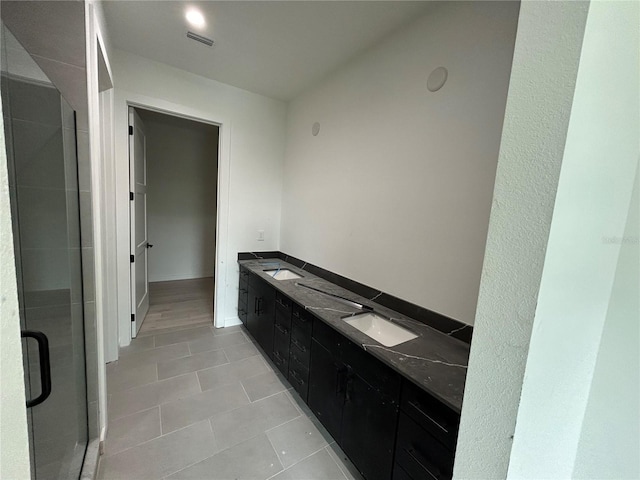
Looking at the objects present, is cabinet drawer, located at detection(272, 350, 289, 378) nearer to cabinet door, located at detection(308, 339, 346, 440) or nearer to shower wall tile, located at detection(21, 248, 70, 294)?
cabinet door, located at detection(308, 339, 346, 440)

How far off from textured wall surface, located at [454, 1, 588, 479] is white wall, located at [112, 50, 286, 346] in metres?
2.86

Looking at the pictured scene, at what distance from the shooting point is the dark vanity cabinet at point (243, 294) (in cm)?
297

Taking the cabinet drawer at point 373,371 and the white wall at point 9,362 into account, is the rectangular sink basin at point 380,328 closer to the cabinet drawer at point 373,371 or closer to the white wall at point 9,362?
the cabinet drawer at point 373,371

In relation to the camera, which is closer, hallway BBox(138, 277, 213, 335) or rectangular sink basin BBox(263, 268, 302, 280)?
rectangular sink basin BBox(263, 268, 302, 280)

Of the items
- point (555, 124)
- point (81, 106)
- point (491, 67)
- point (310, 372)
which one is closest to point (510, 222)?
point (555, 124)

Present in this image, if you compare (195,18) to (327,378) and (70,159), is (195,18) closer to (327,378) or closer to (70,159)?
(70,159)

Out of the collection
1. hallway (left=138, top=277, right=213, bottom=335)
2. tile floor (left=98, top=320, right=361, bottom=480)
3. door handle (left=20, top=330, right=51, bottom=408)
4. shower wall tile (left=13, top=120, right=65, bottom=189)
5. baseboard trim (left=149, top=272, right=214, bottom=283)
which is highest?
shower wall tile (left=13, top=120, right=65, bottom=189)

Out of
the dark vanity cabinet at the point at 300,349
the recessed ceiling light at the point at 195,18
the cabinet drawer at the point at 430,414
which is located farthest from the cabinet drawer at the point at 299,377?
the recessed ceiling light at the point at 195,18

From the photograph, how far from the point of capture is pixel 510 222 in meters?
0.56

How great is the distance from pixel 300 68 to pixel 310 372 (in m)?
2.62

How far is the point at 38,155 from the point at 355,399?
1936mm

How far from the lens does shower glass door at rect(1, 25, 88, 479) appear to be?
3.39 feet

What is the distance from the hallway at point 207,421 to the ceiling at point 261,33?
2.79 m

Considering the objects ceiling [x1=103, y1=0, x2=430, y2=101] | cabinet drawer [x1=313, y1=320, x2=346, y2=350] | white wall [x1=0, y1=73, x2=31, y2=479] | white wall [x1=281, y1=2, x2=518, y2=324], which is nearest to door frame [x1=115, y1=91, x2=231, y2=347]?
ceiling [x1=103, y1=0, x2=430, y2=101]
